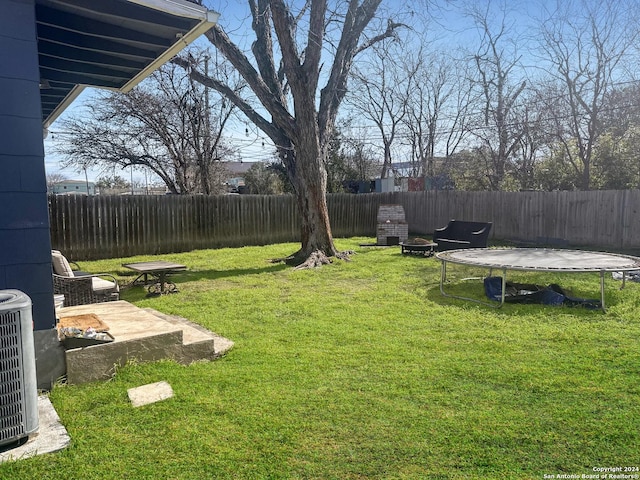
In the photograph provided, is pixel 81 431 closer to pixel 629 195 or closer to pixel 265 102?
pixel 265 102

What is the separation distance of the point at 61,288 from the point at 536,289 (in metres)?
6.29

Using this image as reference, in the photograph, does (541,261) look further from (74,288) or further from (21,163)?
(21,163)

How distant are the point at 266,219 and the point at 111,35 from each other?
10.3m

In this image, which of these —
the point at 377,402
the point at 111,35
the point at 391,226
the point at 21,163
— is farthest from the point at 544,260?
the point at 391,226

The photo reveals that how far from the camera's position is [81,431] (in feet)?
9.07

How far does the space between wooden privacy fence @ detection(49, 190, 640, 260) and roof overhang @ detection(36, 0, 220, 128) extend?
6.21 m

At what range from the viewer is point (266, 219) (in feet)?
47.8

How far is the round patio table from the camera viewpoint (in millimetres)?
5816

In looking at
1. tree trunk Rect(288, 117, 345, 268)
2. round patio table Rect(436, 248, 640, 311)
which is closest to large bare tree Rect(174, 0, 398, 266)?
tree trunk Rect(288, 117, 345, 268)

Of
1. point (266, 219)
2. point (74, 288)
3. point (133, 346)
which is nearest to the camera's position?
point (133, 346)

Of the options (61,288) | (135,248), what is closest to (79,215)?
(135,248)

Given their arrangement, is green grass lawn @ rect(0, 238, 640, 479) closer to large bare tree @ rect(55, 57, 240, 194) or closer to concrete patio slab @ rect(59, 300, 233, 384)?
concrete patio slab @ rect(59, 300, 233, 384)

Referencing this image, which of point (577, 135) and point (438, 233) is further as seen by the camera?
point (577, 135)

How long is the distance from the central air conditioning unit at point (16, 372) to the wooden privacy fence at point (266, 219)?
31.0ft
